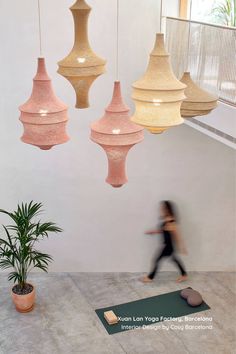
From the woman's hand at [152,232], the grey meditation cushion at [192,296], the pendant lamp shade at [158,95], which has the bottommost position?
the grey meditation cushion at [192,296]

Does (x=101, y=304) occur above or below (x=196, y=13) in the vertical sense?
below

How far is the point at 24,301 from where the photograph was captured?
22.8ft

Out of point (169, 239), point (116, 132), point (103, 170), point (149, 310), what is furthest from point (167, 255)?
point (116, 132)

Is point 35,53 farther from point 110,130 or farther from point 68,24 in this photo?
point 110,130

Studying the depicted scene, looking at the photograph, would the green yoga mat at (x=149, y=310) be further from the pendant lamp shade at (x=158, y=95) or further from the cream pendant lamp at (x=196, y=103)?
the pendant lamp shade at (x=158, y=95)

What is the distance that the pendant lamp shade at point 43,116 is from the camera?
3236 mm

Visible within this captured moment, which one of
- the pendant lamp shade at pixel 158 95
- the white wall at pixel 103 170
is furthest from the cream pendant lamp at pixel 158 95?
the white wall at pixel 103 170

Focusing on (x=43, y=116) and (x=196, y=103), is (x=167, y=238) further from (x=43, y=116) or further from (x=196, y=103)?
(x=43, y=116)

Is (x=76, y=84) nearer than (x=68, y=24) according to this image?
Yes

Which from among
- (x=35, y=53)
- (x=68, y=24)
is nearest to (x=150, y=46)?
(x=68, y=24)

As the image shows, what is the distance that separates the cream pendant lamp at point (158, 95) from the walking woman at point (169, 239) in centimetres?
462

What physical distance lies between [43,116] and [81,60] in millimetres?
487

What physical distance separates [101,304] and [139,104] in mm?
4844

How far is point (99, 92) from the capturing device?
23.4 feet
